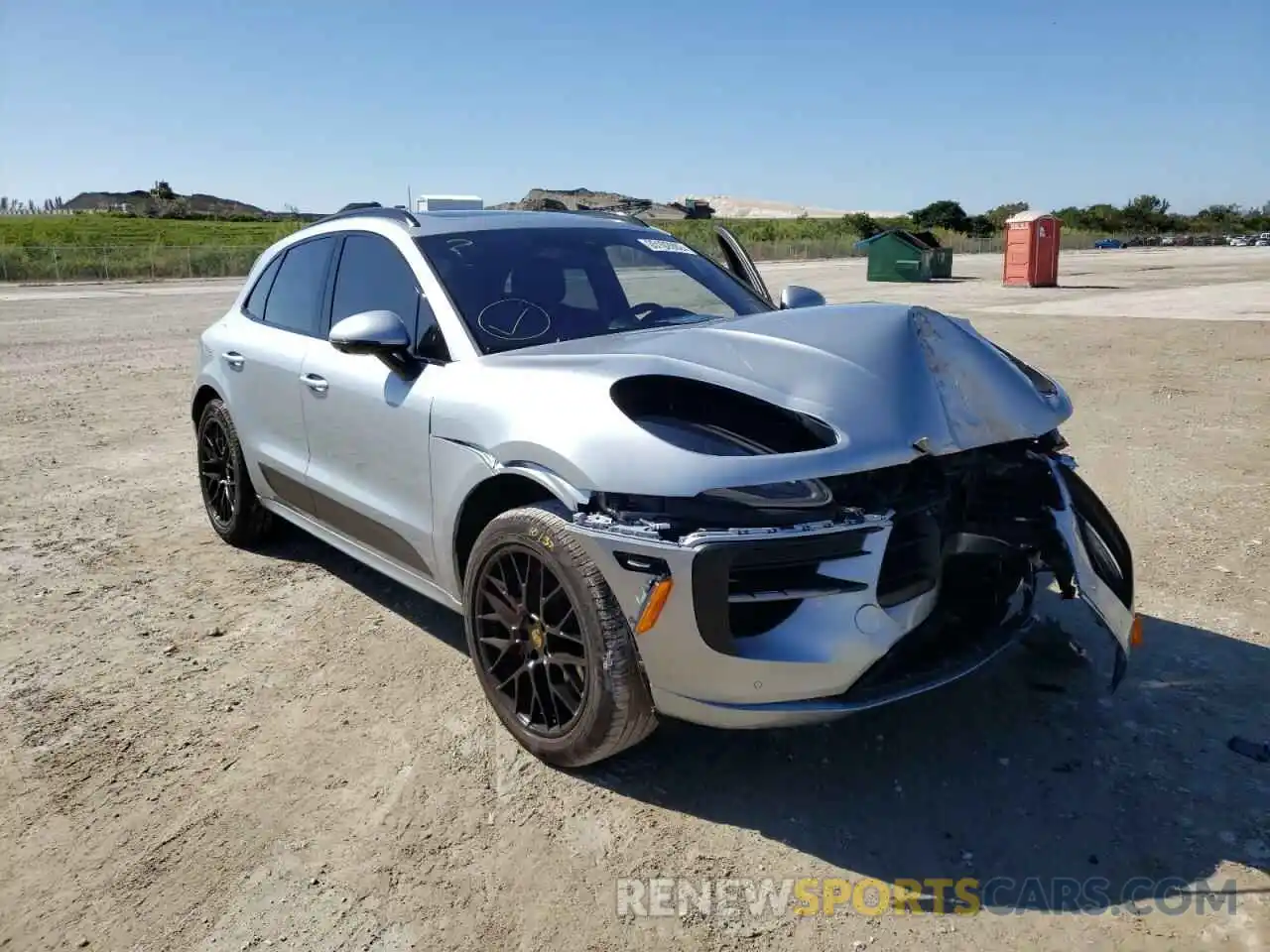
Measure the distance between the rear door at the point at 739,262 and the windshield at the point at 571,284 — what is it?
0.21 m

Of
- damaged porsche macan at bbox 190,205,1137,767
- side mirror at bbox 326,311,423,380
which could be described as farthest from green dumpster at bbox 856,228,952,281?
side mirror at bbox 326,311,423,380

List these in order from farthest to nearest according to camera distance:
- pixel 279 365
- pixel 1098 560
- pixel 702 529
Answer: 1. pixel 279 365
2. pixel 1098 560
3. pixel 702 529

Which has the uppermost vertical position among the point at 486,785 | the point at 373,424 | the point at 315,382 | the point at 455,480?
the point at 315,382

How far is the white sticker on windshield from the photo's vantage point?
4441 millimetres

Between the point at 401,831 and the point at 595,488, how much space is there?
113cm

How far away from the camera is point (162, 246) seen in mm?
41000

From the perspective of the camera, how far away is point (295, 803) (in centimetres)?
306

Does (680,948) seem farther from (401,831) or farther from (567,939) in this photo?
(401,831)

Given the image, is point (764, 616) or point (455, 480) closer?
point (764, 616)

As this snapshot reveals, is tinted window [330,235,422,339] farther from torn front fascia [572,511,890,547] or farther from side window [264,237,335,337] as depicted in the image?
torn front fascia [572,511,890,547]

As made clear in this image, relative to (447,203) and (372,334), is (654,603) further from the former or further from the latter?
(447,203)

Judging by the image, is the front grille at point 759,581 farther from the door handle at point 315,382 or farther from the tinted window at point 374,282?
the door handle at point 315,382

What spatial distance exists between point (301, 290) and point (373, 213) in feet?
1.95

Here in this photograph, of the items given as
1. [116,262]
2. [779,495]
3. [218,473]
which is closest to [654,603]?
[779,495]
